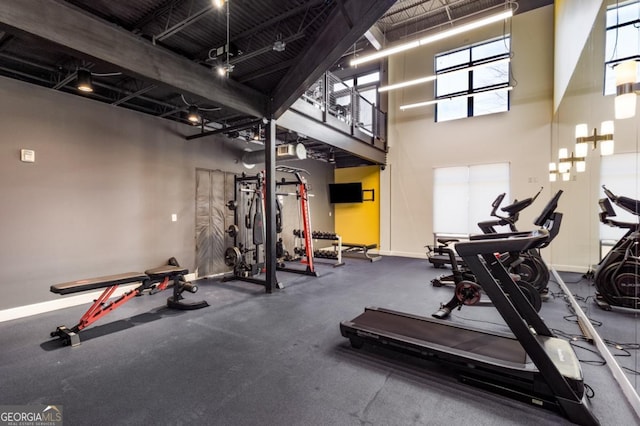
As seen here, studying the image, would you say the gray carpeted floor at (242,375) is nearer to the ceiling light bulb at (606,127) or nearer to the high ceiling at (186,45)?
the ceiling light bulb at (606,127)

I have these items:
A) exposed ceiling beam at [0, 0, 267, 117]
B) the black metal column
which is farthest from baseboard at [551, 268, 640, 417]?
exposed ceiling beam at [0, 0, 267, 117]

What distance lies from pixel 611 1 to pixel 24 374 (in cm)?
660

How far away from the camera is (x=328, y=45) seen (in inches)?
127

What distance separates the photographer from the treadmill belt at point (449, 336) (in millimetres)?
2307

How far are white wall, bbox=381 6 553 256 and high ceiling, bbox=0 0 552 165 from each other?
5.12 metres

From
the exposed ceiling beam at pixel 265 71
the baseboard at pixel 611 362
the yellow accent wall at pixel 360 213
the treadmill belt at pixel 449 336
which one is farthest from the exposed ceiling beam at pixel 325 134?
the baseboard at pixel 611 362

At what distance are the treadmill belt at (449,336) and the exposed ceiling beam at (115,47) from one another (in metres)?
3.51

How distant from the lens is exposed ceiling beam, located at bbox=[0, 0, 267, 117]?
2.35 m

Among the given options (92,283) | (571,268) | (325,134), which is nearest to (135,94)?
(92,283)

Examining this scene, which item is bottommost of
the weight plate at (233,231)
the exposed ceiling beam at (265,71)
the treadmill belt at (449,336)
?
the treadmill belt at (449,336)

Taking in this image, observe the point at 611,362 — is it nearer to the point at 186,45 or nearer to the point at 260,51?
the point at 260,51

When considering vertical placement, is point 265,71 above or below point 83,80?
above

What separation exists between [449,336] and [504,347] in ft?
1.39

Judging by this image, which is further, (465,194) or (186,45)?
(465,194)
